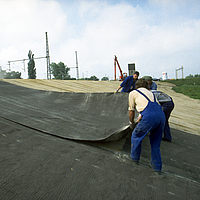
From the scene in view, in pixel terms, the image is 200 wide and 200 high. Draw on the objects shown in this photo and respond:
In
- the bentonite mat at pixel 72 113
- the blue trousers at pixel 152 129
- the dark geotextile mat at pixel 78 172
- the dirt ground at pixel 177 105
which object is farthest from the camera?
the dirt ground at pixel 177 105

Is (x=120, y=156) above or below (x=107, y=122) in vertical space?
below

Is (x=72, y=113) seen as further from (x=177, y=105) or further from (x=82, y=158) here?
(x=177, y=105)

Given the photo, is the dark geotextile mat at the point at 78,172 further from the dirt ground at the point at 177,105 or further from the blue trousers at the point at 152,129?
the dirt ground at the point at 177,105

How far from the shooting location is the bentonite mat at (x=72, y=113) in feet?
9.79

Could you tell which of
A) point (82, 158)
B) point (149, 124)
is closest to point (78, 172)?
point (82, 158)

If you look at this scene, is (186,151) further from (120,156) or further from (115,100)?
(115,100)

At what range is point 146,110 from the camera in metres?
2.30

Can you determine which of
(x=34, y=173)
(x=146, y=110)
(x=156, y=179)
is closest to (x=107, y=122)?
(x=146, y=110)

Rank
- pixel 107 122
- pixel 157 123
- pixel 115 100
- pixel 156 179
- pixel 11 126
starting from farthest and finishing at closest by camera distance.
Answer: pixel 115 100
pixel 107 122
pixel 11 126
pixel 157 123
pixel 156 179

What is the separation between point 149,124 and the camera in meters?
2.25

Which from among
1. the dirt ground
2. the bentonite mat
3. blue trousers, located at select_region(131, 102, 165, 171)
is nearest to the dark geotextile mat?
blue trousers, located at select_region(131, 102, 165, 171)

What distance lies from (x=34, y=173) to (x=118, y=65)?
25389mm

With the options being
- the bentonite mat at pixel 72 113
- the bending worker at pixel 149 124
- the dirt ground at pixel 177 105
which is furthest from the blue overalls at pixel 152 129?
the dirt ground at pixel 177 105

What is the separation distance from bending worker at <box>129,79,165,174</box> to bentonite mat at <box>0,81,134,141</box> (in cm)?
46
